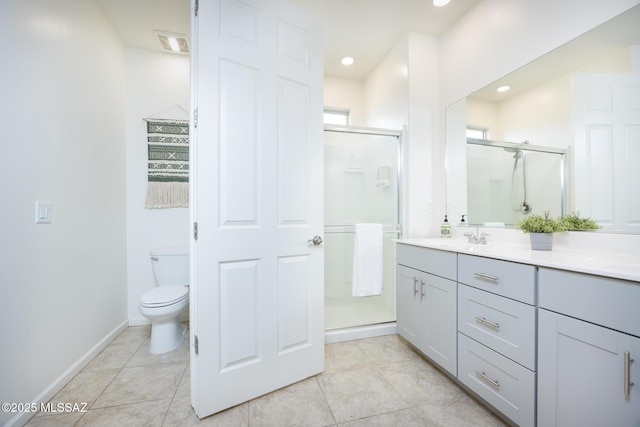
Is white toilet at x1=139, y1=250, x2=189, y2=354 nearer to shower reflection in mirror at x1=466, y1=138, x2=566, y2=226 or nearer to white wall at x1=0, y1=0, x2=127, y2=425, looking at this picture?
white wall at x1=0, y1=0, x2=127, y2=425

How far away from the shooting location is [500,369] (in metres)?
1.23

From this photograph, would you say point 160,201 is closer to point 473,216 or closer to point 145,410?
point 145,410

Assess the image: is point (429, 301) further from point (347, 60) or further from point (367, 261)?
point (347, 60)

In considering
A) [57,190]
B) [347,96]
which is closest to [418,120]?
[347,96]

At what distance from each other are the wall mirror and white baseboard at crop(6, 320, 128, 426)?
9.99 ft

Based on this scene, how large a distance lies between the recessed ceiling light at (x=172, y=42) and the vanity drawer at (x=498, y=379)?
3195 millimetres

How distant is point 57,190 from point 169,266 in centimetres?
95

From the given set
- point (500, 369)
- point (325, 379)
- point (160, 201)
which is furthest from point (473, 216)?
point (160, 201)

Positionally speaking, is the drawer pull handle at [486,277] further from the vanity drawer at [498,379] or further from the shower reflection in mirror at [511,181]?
the shower reflection in mirror at [511,181]

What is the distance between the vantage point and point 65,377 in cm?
157

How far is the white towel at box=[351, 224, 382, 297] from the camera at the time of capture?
7.15 feet

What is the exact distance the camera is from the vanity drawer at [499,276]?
1.12 metres

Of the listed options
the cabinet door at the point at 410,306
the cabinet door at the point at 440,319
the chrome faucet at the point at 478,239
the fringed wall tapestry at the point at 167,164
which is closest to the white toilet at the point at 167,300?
the fringed wall tapestry at the point at 167,164

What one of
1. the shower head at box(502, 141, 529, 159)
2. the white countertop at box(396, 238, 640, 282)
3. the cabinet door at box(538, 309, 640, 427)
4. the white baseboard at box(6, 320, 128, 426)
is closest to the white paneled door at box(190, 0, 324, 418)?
the white baseboard at box(6, 320, 128, 426)
